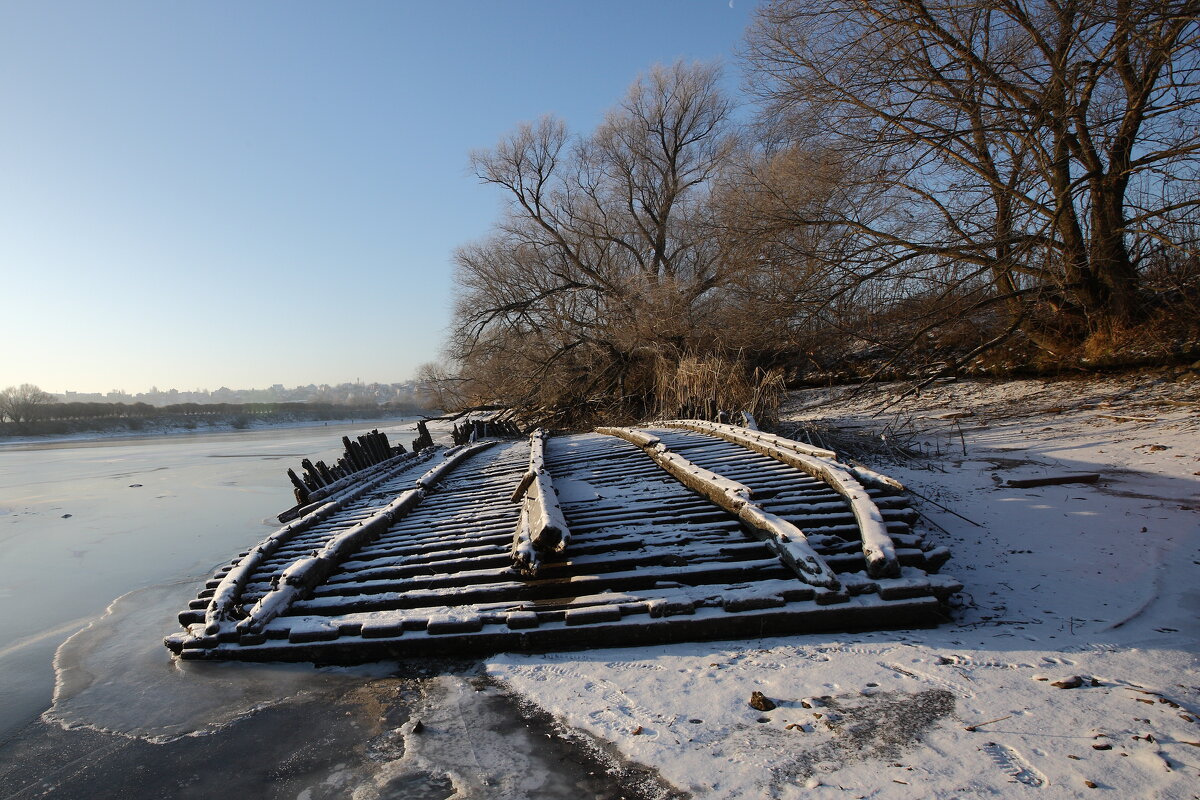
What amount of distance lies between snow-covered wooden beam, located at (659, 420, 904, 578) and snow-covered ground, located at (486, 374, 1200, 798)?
476 mm

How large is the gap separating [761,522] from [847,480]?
1.08m

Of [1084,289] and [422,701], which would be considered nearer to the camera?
[422,701]

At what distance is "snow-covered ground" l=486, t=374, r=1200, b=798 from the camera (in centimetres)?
254

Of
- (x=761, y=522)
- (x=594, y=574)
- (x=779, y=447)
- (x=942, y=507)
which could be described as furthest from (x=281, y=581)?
(x=942, y=507)

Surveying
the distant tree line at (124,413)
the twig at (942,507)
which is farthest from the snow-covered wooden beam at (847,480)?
the distant tree line at (124,413)

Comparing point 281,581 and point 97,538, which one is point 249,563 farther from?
point 97,538

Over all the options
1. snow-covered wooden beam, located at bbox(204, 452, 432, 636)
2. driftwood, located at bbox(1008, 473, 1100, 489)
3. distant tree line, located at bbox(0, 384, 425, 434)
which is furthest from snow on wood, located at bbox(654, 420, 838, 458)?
distant tree line, located at bbox(0, 384, 425, 434)


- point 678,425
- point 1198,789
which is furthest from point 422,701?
point 678,425

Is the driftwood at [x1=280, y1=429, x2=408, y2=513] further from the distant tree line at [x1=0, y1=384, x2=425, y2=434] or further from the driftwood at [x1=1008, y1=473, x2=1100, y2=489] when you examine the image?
the distant tree line at [x1=0, y1=384, x2=425, y2=434]

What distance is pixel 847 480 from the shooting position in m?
5.51

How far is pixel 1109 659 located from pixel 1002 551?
Answer: 1.91 metres

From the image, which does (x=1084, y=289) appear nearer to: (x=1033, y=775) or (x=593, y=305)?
(x=1033, y=775)

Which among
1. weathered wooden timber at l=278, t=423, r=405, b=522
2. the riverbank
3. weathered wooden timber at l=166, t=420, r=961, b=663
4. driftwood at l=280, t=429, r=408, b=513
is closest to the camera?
weathered wooden timber at l=166, t=420, r=961, b=663

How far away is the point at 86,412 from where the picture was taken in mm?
49906
